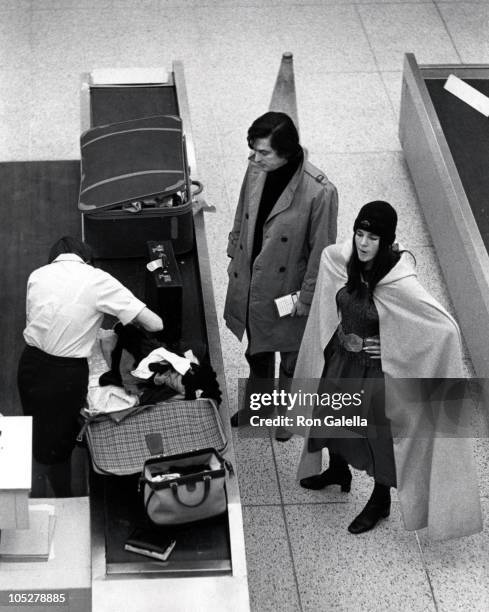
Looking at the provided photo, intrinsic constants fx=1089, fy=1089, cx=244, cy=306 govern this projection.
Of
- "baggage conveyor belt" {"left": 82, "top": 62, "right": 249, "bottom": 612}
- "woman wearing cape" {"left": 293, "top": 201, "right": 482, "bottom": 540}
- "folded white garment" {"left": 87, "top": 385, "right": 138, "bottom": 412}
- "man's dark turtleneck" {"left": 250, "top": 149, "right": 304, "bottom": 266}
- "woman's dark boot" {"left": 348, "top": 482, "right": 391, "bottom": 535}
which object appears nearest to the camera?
"baggage conveyor belt" {"left": 82, "top": 62, "right": 249, "bottom": 612}

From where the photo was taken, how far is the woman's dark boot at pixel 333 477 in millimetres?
5047

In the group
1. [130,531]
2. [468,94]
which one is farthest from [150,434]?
[468,94]

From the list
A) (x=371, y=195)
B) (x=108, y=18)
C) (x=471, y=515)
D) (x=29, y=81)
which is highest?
(x=108, y=18)

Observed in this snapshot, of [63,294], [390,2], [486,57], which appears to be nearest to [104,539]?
[63,294]

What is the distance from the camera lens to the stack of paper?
3854mm

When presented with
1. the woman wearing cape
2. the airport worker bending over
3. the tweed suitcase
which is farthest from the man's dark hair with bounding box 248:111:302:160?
the tweed suitcase

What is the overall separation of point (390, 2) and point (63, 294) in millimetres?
5816

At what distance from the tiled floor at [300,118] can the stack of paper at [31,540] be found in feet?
3.61

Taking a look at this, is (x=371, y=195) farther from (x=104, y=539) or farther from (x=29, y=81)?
(x=104, y=539)

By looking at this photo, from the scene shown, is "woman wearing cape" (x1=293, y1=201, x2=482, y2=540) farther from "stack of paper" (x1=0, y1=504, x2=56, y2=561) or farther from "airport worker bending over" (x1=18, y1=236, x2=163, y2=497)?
"stack of paper" (x1=0, y1=504, x2=56, y2=561)

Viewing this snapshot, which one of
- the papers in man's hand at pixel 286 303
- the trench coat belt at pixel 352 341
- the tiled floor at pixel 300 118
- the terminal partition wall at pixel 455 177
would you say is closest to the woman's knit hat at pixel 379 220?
the trench coat belt at pixel 352 341

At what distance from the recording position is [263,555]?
4.82 metres

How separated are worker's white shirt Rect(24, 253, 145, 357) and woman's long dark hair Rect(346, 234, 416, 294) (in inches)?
33.3

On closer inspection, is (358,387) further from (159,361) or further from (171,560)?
(171,560)
